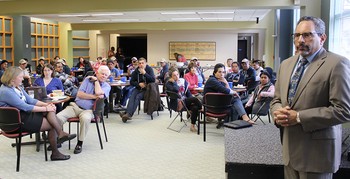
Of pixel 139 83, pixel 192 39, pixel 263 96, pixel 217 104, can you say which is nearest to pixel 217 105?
pixel 217 104

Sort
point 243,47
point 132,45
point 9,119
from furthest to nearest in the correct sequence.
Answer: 1. point 243,47
2. point 132,45
3. point 9,119

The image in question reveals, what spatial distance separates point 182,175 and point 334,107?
2441 mm

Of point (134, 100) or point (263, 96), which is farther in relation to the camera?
point (134, 100)

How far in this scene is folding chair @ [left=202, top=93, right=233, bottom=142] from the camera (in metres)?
5.27

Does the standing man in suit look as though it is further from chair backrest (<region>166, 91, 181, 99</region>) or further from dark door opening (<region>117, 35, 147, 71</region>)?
dark door opening (<region>117, 35, 147, 71</region>)

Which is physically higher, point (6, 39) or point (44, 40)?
point (44, 40)

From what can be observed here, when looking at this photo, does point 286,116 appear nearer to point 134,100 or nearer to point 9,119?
point 9,119

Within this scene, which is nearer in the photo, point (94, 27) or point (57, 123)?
point (57, 123)

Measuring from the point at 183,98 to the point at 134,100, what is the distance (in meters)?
1.26

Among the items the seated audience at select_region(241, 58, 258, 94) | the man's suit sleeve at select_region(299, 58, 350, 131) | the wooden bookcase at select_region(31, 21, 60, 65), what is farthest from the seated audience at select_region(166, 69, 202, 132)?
the wooden bookcase at select_region(31, 21, 60, 65)

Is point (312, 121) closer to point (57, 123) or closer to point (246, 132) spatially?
point (246, 132)

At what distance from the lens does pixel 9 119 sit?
13.1 ft

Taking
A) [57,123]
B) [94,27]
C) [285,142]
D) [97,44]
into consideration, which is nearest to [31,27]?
[94,27]

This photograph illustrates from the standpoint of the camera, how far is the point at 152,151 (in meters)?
4.93
